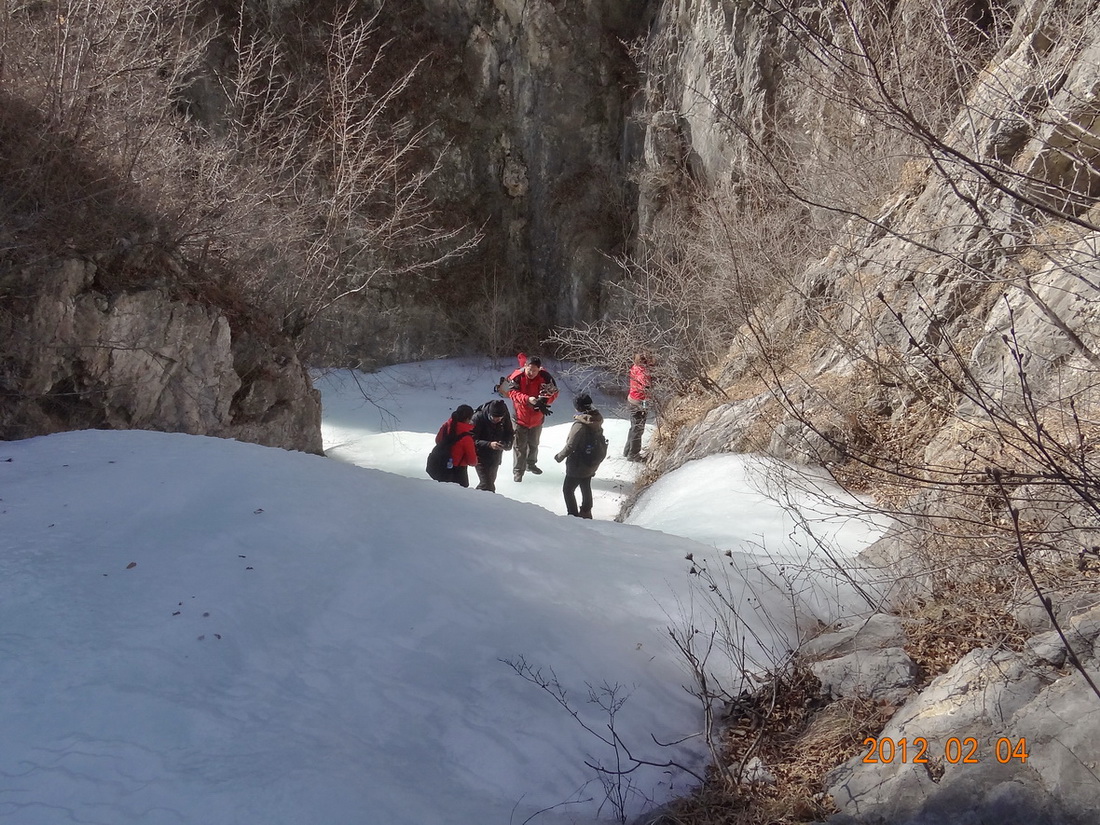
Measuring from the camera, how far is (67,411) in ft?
21.4

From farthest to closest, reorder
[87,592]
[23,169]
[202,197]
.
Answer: [202,197] < [23,169] < [87,592]

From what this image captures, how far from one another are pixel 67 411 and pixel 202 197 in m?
3.54

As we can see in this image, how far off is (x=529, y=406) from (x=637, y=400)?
1.74m

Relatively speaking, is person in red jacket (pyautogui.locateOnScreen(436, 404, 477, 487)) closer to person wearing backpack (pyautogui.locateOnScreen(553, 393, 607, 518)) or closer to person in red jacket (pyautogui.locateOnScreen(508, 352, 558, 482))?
person wearing backpack (pyautogui.locateOnScreen(553, 393, 607, 518))

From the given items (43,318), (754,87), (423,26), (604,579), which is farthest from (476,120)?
(604,579)

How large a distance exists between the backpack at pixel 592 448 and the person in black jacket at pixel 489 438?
918mm

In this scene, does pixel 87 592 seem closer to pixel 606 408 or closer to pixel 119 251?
pixel 119 251

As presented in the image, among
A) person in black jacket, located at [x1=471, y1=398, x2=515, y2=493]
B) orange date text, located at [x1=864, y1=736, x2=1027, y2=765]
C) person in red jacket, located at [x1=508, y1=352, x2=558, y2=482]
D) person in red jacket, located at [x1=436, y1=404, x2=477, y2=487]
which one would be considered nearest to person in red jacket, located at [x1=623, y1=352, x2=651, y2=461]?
person in red jacket, located at [x1=508, y1=352, x2=558, y2=482]

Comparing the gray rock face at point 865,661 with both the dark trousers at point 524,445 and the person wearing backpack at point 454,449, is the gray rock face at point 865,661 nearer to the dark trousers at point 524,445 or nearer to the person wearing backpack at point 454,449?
the person wearing backpack at point 454,449

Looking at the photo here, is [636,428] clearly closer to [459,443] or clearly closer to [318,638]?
[459,443]

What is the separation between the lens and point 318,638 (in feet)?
9.67

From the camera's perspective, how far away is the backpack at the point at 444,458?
733cm

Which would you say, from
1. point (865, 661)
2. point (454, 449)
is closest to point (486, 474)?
point (454, 449)

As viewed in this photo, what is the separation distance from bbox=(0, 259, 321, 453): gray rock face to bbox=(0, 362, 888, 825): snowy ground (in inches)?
72.7
